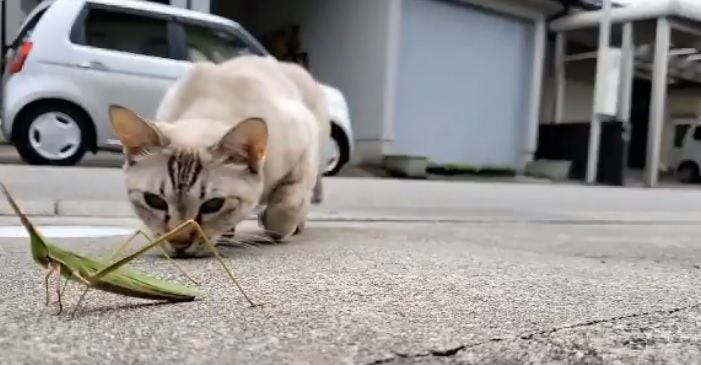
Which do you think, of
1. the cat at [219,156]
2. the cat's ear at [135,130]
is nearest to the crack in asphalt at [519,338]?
the cat at [219,156]

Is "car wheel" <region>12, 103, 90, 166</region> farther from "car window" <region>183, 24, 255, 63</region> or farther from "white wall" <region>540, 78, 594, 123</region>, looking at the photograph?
"white wall" <region>540, 78, 594, 123</region>

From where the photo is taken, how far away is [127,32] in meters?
6.40

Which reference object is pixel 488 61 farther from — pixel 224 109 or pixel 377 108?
pixel 224 109

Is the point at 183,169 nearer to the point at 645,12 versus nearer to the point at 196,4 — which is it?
the point at 196,4

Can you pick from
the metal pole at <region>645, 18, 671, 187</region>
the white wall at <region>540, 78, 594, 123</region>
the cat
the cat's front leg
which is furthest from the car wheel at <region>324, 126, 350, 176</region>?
the white wall at <region>540, 78, 594, 123</region>

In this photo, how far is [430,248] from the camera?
2.40m

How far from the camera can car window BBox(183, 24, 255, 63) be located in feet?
21.4

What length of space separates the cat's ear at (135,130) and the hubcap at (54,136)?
4407 millimetres

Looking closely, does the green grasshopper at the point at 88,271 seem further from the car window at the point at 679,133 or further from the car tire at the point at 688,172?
the car window at the point at 679,133

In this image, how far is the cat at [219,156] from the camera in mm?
1813

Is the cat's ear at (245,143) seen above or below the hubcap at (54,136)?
above

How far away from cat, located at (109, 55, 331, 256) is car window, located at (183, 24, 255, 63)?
158 inches

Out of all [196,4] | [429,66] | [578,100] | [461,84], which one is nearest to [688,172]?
[578,100]

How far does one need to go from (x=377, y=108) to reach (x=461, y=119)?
65.5 inches
